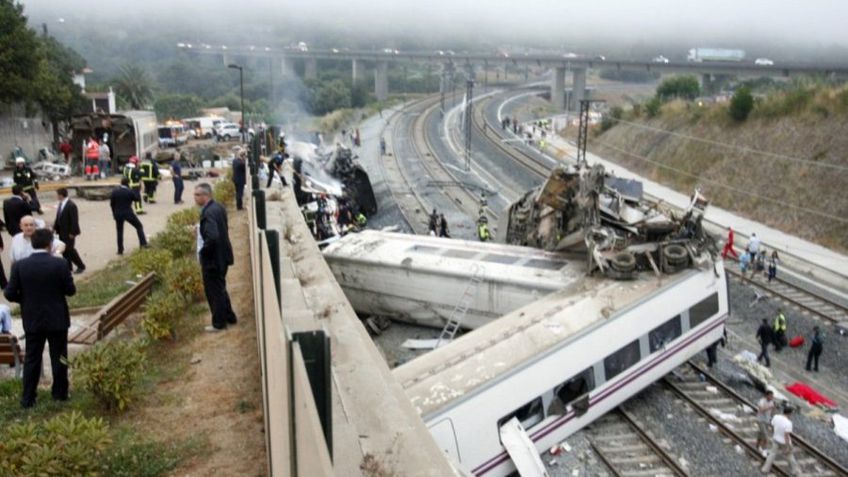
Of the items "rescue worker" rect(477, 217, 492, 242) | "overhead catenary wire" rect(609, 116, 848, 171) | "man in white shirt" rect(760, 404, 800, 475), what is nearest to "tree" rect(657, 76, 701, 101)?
"overhead catenary wire" rect(609, 116, 848, 171)

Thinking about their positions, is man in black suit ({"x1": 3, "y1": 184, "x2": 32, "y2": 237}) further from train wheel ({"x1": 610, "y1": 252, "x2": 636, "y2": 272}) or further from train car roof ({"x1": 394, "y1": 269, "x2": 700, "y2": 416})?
train wheel ({"x1": 610, "y1": 252, "x2": 636, "y2": 272})

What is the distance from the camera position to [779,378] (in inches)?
713

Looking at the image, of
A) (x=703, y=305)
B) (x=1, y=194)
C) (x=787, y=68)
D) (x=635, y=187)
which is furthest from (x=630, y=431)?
(x=787, y=68)

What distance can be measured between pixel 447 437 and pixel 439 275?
7342 millimetres

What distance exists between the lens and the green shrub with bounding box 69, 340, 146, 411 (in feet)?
25.2

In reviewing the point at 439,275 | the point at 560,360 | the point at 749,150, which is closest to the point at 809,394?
the point at 560,360

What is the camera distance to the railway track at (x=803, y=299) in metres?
21.8

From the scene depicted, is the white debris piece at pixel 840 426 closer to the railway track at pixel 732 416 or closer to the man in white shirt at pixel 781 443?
the railway track at pixel 732 416

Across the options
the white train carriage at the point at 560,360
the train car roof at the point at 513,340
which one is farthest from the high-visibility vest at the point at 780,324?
the train car roof at the point at 513,340

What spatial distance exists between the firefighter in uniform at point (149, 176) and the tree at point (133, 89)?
60233 millimetres

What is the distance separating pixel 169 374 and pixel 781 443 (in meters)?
10.1

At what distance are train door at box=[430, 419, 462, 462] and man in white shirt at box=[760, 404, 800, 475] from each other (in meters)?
5.57

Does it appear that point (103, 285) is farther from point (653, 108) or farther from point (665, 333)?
point (653, 108)

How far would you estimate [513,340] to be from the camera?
1319 cm
